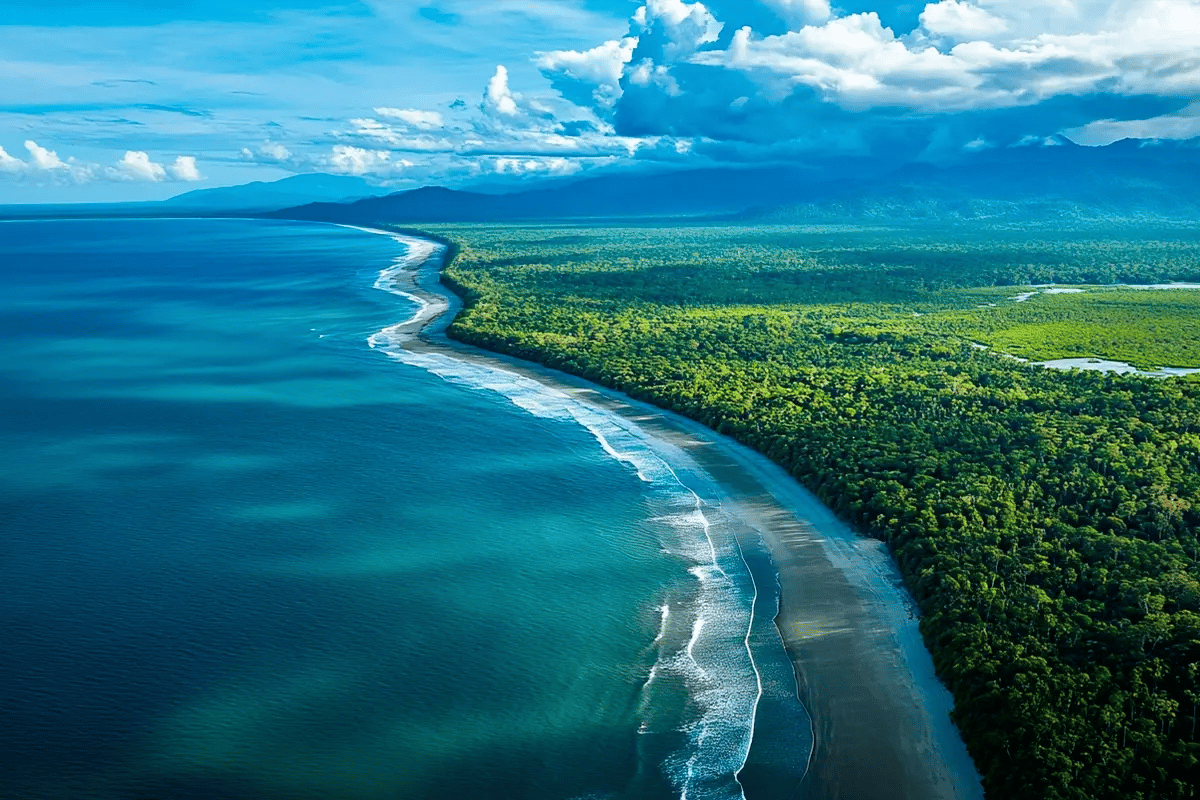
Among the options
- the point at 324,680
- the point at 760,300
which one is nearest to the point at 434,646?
the point at 324,680

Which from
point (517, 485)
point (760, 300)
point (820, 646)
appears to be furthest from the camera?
point (760, 300)

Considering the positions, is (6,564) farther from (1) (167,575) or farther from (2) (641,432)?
(2) (641,432)

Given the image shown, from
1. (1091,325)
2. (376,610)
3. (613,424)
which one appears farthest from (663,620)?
(1091,325)

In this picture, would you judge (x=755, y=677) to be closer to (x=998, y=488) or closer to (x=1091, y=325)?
(x=998, y=488)

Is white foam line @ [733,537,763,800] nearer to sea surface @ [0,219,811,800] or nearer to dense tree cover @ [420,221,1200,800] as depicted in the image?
sea surface @ [0,219,811,800]

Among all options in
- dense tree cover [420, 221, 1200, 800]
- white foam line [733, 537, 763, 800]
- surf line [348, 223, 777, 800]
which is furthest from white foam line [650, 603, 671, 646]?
dense tree cover [420, 221, 1200, 800]

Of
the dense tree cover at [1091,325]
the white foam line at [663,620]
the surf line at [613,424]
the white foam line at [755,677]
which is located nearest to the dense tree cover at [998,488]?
the dense tree cover at [1091,325]
